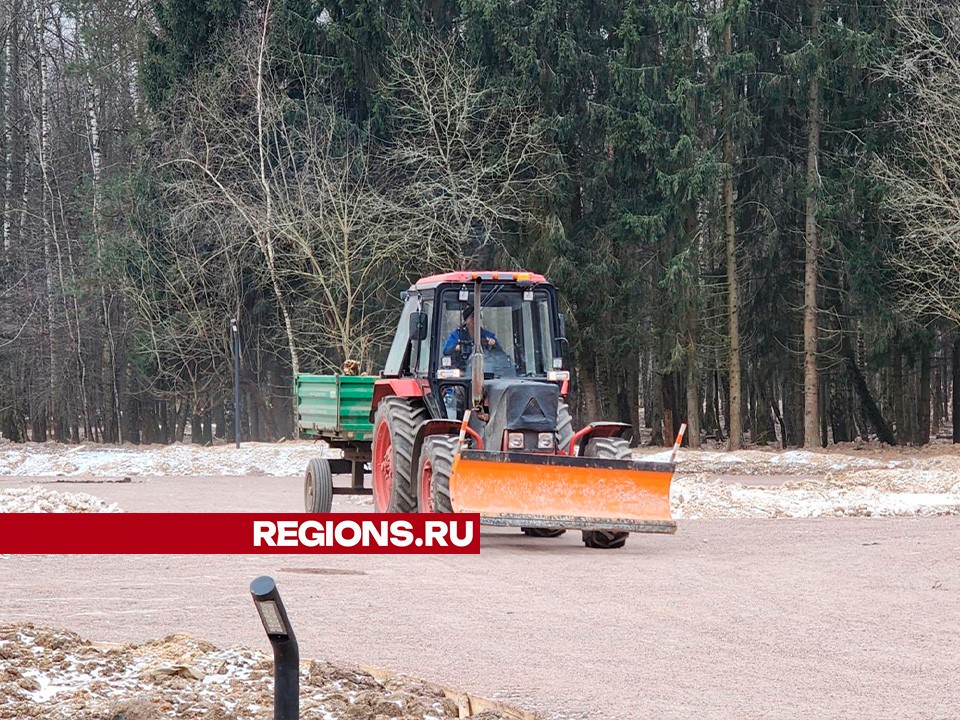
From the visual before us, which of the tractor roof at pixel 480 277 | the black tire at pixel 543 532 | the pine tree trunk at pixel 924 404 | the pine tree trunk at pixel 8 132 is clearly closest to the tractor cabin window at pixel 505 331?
the tractor roof at pixel 480 277

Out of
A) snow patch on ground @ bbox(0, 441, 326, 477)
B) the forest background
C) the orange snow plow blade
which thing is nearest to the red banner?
the orange snow plow blade

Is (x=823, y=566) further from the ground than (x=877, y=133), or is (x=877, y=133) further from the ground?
(x=877, y=133)

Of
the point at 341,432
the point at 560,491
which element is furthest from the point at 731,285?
the point at 560,491

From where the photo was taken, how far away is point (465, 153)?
123ft

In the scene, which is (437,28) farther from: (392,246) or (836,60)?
(836,60)

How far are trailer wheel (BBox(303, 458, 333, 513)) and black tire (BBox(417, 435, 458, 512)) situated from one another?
2.54m

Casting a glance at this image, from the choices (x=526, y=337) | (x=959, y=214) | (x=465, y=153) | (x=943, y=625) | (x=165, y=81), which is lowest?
(x=943, y=625)

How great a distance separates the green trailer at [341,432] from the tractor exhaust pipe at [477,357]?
2542 mm

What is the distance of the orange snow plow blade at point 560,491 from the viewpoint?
1355cm

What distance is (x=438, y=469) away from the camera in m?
13.8

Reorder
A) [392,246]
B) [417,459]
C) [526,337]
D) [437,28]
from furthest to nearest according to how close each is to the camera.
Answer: [437,28], [392,246], [526,337], [417,459]

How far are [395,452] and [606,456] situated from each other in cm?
214

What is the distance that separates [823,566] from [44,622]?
7072 millimetres

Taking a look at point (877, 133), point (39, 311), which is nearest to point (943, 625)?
point (877, 133)
